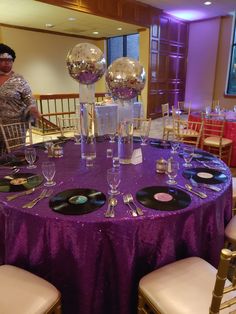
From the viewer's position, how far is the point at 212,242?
1.48 meters

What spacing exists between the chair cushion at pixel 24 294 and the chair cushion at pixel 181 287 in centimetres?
41

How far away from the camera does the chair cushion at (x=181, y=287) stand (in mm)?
1063

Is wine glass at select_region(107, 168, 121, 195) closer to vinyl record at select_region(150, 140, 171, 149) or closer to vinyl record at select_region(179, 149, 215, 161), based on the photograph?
vinyl record at select_region(179, 149, 215, 161)

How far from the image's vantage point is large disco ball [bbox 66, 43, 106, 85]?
192cm

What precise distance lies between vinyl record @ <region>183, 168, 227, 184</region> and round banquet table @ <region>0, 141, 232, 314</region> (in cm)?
17

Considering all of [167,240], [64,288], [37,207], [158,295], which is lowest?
[64,288]

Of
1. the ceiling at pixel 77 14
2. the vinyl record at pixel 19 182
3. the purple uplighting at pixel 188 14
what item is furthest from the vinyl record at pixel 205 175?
the purple uplighting at pixel 188 14

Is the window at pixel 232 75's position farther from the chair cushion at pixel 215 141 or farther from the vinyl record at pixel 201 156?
the vinyl record at pixel 201 156

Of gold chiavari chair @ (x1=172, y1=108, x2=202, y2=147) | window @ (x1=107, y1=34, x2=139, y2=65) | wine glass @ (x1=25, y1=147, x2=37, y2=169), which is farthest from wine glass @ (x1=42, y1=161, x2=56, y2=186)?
window @ (x1=107, y1=34, x2=139, y2=65)

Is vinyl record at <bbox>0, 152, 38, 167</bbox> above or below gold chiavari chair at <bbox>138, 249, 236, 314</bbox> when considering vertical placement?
above

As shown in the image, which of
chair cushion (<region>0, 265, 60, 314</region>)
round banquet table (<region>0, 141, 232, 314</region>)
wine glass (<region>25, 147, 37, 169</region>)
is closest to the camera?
chair cushion (<region>0, 265, 60, 314</region>)

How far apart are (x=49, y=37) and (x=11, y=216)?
832cm

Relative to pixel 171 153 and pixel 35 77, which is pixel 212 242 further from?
A: pixel 35 77

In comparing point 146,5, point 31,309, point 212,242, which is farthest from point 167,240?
point 146,5
